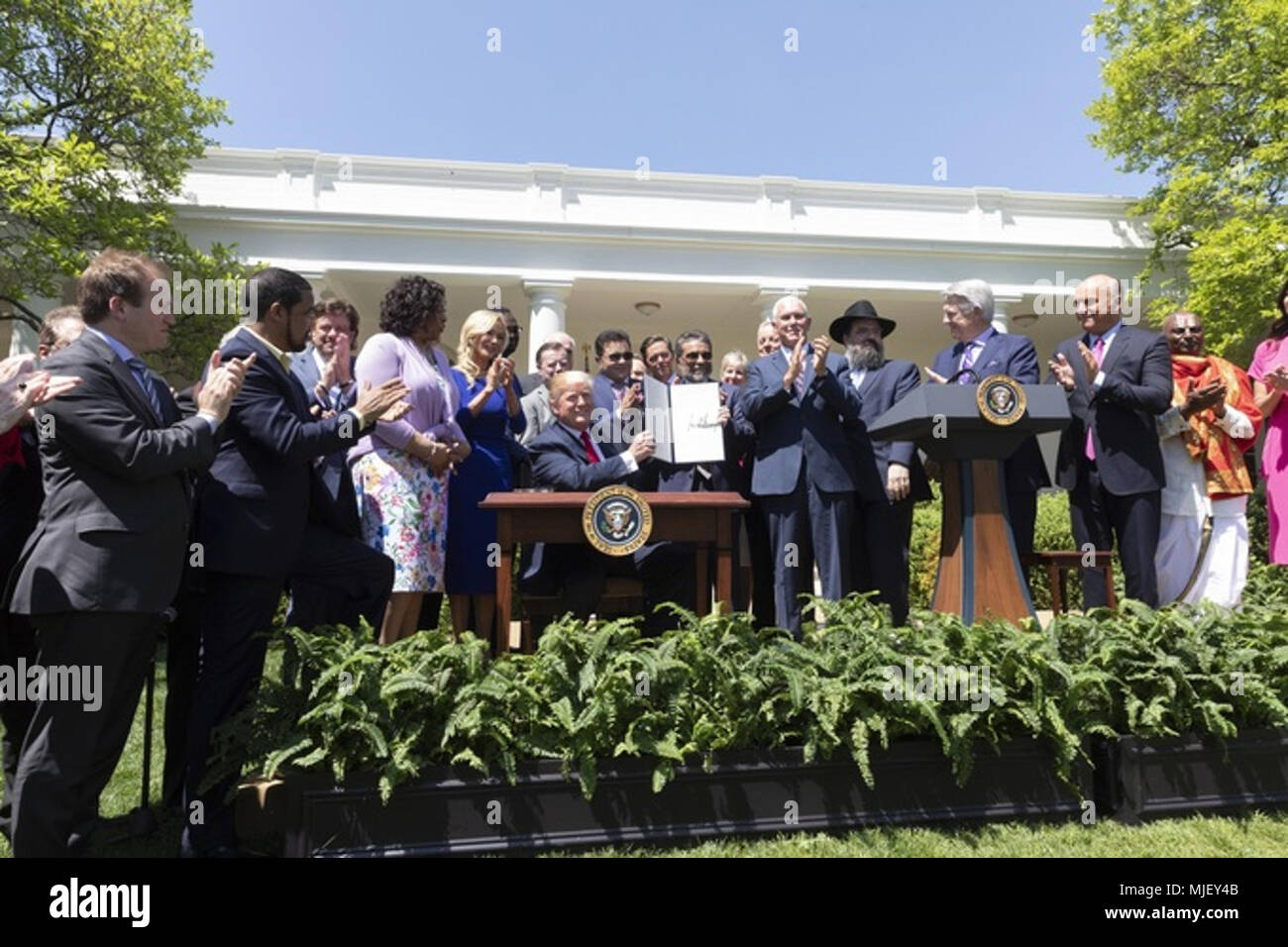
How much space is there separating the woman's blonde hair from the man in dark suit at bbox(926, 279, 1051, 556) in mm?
3027

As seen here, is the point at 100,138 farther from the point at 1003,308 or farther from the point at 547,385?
the point at 1003,308

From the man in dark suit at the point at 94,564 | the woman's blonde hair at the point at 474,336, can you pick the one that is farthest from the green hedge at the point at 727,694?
the woman's blonde hair at the point at 474,336

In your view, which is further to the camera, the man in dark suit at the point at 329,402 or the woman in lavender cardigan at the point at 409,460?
the woman in lavender cardigan at the point at 409,460

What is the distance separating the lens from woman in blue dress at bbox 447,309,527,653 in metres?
5.10

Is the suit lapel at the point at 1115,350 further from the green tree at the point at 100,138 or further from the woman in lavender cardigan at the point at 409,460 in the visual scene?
the green tree at the point at 100,138

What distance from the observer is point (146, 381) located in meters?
3.48

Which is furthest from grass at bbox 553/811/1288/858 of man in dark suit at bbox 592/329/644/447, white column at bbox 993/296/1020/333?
white column at bbox 993/296/1020/333

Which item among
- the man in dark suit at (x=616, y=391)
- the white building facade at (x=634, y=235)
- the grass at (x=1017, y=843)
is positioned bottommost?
the grass at (x=1017, y=843)

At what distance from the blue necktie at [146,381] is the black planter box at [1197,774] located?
14.5ft

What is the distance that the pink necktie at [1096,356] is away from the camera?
19.5 ft

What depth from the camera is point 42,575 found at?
9.86 feet

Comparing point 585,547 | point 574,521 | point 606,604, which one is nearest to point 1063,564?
point 606,604

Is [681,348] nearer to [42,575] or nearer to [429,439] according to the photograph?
[429,439]

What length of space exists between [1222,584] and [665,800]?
15.5 ft
